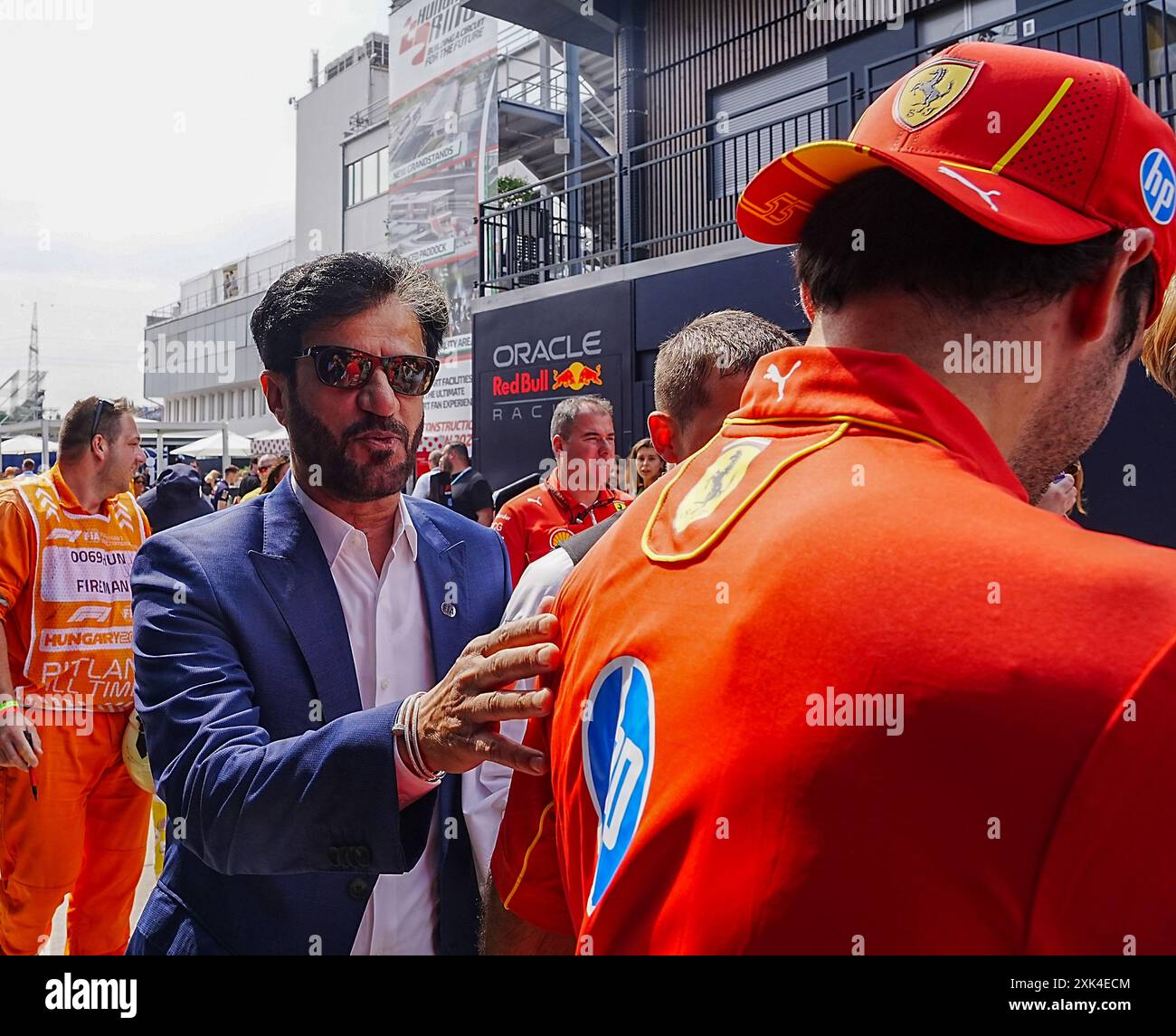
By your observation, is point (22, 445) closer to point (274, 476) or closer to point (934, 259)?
point (274, 476)

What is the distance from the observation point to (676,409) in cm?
277

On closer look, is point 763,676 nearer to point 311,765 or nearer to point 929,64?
point 929,64

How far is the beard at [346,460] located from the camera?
2.05 meters

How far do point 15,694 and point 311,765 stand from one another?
296cm

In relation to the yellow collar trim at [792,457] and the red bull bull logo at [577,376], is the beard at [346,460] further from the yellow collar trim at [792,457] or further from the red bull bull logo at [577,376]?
the red bull bull logo at [577,376]

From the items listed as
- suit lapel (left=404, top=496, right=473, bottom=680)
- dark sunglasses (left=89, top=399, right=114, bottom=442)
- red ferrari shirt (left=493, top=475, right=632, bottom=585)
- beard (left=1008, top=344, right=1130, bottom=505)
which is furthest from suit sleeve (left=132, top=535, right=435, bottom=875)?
red ferrari shirt (left=493, top=475, right=632, bottom=585)

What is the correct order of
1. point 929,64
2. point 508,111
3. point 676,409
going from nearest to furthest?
1. point 929,64
2. point 676,409
3. point 508,111

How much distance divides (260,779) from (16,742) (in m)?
2.62

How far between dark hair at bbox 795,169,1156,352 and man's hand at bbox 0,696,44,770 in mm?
3531

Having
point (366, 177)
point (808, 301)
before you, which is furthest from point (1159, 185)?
point (366, 177)

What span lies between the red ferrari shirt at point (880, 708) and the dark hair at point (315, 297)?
1338 millimetres

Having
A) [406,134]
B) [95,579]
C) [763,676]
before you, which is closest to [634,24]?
[406,134]

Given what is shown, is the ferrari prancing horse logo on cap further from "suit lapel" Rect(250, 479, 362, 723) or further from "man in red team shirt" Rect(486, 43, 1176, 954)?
"suit lapel" Rect(250, 479, 362, 723)

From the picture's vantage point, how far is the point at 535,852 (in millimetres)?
1212
